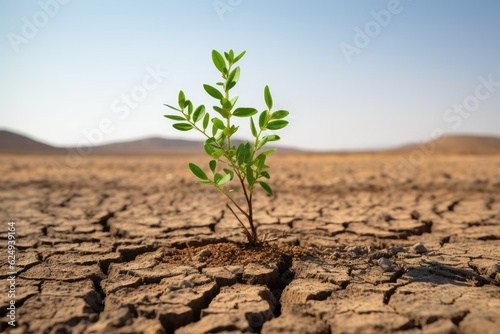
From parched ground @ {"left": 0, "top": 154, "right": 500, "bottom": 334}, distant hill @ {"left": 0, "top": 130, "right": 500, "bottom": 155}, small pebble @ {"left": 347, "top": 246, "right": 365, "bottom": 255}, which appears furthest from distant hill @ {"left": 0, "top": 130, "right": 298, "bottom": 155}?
small pebble @ {"left": 347, "top": 246, "right": 365, "bottom": 255}

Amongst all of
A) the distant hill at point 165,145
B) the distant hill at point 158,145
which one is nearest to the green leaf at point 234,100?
the distant hill at point 165,145

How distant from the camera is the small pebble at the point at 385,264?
2.04m

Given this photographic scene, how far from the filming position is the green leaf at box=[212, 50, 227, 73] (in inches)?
77.4

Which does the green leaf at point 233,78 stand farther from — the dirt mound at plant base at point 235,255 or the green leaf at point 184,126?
the dirt mound at plant base at point 235,255

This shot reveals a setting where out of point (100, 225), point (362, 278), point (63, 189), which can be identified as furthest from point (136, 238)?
point (63, 189)

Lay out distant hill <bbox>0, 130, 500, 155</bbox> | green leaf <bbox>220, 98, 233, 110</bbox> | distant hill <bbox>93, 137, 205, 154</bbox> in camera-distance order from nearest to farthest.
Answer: green leaf <bbox>220, 98, 233, 110</bbox> → distant hill <bbox>0, 130, 500, 155</bbox> → distant hill <bbox>93, 137, 205, 154</bbox>

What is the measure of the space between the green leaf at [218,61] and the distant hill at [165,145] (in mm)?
15947

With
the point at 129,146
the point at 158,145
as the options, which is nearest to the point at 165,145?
the point at 158,145

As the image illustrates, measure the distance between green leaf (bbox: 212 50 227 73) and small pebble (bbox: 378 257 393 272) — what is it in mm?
1280

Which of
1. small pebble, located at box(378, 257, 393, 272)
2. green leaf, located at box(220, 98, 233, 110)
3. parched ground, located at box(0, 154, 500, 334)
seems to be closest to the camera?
parched ground, located at box(0, 154, 500, 334)

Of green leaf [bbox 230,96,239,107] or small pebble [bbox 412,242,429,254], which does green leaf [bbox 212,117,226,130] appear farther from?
small pebble [bbox 412,242,429,254]

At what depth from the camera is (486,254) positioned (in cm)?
236

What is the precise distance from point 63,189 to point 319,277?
4.51 m

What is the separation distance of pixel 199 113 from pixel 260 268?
2.75ft
